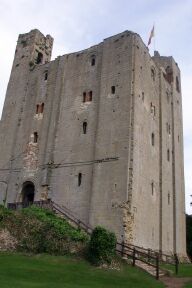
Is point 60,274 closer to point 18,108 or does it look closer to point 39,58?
point 18,108

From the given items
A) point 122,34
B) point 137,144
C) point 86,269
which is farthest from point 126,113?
point 86,269

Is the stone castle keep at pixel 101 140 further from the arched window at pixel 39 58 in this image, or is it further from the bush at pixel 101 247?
the bush at pixel 101 247

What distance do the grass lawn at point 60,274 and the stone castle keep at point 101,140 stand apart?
798 centimetres

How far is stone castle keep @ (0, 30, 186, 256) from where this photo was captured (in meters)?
29.7

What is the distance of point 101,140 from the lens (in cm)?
3173

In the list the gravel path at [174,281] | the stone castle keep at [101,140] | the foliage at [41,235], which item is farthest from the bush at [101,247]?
the stone castle keep at [101,140]

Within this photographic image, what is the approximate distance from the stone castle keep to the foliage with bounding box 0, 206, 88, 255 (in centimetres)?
608

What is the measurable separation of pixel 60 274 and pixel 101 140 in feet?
51.9

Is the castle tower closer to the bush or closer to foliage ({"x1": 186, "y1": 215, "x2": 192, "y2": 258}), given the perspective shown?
the bush

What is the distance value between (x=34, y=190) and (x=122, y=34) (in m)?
16.4

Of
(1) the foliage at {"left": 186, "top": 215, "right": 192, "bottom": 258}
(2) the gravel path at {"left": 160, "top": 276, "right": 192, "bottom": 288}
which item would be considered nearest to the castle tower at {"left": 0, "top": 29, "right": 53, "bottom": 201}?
(2) the gravel path at {"left": 160, "top": 276, "right": 192, "bottom": 288}

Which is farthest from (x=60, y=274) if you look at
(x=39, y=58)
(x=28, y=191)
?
(x=39, y=58)

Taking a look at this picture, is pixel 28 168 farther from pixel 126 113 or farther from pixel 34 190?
pixel 126 113

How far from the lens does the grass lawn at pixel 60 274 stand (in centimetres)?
1538
